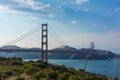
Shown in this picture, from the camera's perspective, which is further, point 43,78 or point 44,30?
point 44,30

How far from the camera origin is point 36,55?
140 meters

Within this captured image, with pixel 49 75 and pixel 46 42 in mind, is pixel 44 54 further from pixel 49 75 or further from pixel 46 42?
pixel 49 75

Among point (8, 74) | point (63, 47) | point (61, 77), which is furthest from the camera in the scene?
point (63, 47)

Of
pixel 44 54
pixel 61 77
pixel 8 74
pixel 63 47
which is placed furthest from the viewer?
pixel 63 47

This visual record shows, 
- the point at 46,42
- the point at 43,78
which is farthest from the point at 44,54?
the point at 43,78

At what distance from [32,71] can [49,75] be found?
3.66m

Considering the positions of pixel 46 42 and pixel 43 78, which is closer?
pixel 43 78

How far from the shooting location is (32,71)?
23.3 m

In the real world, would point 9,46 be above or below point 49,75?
above

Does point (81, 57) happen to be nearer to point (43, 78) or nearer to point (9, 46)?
point (9, 46)

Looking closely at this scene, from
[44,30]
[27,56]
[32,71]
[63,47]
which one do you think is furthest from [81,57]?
[32,71]

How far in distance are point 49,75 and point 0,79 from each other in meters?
3.47

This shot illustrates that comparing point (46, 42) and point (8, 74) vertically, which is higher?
point (46, 42)

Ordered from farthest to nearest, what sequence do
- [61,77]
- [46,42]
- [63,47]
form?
[63,47] → [46,42] → [61,77]
